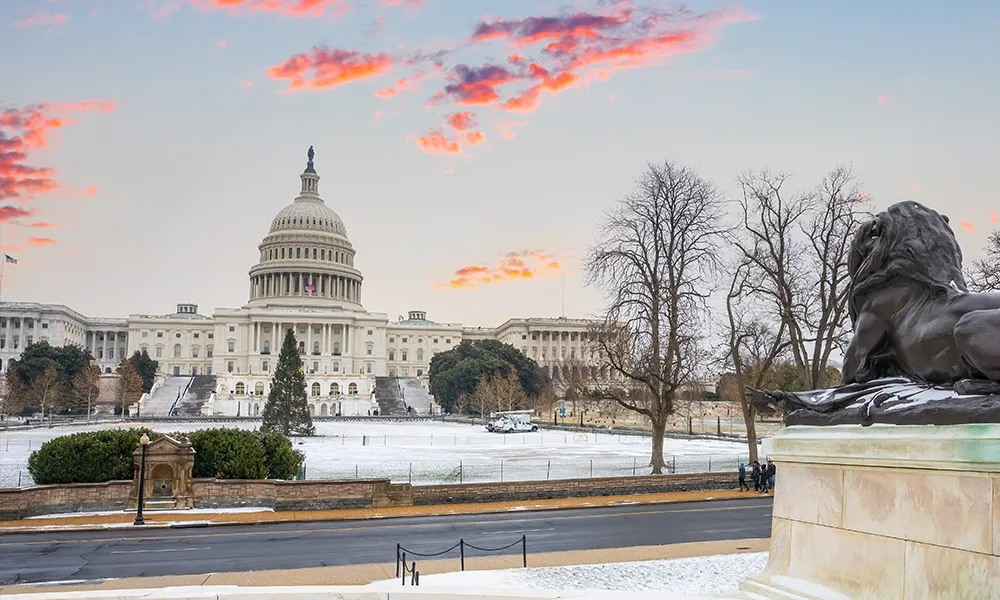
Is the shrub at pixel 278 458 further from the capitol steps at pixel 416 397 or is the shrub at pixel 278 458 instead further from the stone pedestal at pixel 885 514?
the capitol steps at pixel 416 397

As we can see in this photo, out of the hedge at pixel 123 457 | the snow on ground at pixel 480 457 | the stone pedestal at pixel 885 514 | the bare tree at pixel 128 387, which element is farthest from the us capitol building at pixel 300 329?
the stone pedestal at pixel 885 514

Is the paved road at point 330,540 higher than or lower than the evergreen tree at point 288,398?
lower

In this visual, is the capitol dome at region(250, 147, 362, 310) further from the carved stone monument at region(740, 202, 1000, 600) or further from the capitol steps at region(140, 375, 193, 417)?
the carved stone monument at region(740, 202, 1000, 600)

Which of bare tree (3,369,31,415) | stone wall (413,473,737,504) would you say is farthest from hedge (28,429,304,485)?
bare tree (3,369,31,415)

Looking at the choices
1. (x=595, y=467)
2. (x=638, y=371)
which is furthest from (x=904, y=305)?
(x=595, y=467)

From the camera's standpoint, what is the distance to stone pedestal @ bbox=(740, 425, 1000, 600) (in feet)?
18.1

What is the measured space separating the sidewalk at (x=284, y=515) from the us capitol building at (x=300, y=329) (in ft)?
382

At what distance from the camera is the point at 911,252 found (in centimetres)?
689

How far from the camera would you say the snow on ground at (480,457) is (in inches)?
1350

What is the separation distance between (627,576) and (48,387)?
322 feet

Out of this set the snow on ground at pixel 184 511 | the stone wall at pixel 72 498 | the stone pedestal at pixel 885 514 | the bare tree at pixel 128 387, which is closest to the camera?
the stone pedestal at pixel 885 514

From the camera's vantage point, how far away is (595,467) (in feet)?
124

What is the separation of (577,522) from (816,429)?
16.4m

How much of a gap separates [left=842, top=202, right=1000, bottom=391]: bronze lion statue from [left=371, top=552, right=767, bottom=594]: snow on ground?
6.15 m
